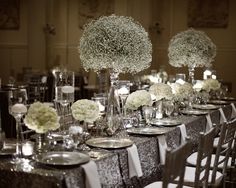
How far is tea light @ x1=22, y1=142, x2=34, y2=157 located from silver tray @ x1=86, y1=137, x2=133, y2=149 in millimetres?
439

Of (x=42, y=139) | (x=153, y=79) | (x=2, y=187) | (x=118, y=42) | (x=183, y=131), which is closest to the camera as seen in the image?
(x=2, y=187)

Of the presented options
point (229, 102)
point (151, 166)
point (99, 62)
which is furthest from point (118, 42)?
point (229, 102)

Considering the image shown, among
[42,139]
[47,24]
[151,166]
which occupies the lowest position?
[151,166]

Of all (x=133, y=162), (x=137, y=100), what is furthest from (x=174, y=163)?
(x=137, y=100)

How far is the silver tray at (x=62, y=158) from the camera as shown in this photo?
2793 millimetres

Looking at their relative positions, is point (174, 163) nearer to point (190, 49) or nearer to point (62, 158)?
point (62, 158)

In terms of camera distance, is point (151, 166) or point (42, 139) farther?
point (151, 166)

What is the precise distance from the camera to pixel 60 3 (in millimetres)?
12844

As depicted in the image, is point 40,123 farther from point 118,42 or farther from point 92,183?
point 118,42

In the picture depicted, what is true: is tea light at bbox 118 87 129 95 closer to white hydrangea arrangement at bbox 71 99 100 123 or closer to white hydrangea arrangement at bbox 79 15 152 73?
white hydrangea arrangement at bbox 79 15 152 73

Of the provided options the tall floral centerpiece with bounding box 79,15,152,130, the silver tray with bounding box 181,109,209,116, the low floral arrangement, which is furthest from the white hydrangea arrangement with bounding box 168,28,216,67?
the tall floral centerpiece with bounding box 79,15,152,130

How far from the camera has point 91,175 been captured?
2.82 meters

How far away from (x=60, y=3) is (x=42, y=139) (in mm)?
10113

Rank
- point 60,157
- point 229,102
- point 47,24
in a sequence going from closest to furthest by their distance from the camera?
1. point 60,157
2. point 229,102
3. point 47,24
